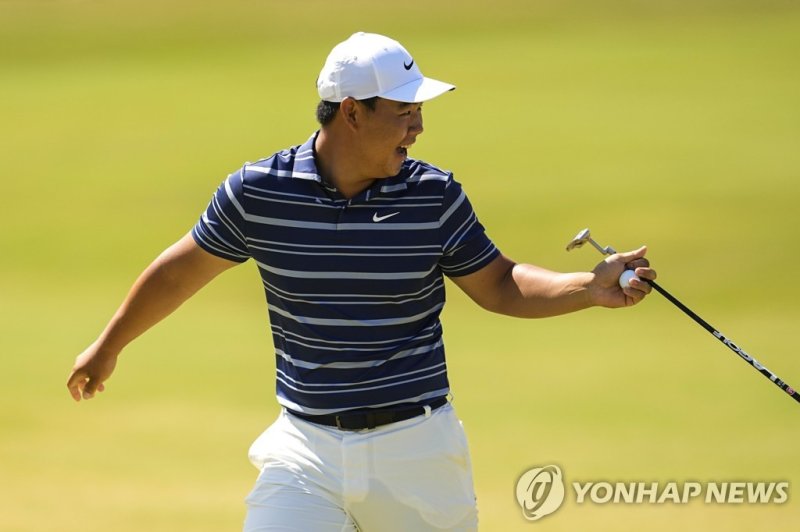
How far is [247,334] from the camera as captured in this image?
10.9m

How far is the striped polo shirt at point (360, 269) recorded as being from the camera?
4.16 meters

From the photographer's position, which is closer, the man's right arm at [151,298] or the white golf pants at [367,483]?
the white golf pants at [367,483]

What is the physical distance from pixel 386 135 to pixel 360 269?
0.40 meters

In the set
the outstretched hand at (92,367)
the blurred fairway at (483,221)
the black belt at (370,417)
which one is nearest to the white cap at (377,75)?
the black belt at (370,417)

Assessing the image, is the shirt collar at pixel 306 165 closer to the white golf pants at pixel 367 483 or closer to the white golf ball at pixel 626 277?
the white golf pants at pixel 367 483

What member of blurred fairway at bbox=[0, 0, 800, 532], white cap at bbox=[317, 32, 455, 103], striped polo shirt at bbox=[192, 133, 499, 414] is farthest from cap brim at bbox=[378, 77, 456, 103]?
blurred fairway at bbox=[0, 0, 800, 532]

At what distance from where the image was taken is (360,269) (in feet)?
Result: 13.7

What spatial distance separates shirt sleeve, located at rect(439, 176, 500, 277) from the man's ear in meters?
0.33

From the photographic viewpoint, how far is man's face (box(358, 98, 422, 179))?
13.8 feet

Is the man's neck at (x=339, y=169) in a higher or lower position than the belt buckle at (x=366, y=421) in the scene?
higher

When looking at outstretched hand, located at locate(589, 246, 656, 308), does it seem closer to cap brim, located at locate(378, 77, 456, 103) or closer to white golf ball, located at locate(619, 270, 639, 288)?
white golf ball, located at locate(619, 270, 639, 288)

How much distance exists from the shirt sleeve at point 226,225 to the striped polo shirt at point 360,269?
0.02 metres

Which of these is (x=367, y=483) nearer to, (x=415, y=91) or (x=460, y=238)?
(x=460, y=238)

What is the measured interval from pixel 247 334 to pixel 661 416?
132 inches
